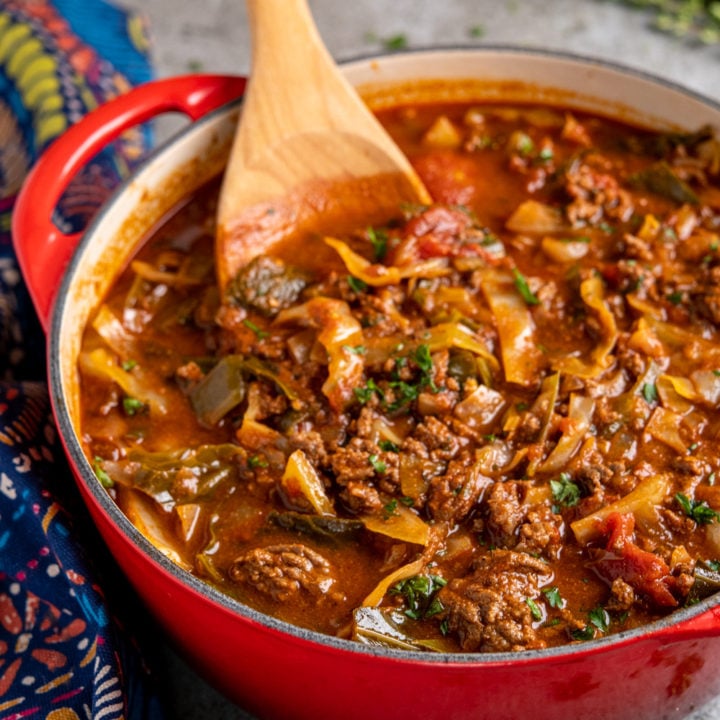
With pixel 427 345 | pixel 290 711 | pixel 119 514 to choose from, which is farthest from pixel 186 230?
pixel 290 711

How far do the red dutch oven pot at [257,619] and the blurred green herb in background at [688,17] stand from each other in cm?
197

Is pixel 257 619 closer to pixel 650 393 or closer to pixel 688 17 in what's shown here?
pixel 650 393

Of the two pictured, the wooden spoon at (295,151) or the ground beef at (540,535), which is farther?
the wooden spoon at (295,151)

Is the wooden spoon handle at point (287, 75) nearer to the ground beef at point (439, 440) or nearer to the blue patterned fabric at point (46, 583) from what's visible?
the blue patterned fabric at point (46, 583)

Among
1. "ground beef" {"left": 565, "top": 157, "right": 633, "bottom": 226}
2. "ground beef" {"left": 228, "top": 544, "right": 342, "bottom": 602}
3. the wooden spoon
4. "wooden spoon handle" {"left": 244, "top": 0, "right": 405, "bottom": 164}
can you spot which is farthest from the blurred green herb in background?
"ground beef" {"left": 228, "top": 544, "right": 342, "bottom": 602}

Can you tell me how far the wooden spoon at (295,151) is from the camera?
4.86m

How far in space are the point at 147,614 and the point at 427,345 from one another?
158 centimetres

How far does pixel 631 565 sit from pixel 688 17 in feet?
15.5

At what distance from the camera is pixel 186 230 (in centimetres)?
521

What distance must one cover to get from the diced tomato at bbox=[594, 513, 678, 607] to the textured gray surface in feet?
12.8

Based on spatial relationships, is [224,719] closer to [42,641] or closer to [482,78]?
[42,641]

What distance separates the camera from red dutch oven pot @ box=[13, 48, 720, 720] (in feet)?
10.2

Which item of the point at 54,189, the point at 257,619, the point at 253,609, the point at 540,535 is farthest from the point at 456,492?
the point at 54,189

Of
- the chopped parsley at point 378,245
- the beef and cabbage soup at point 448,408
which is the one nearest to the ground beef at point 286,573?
the beef and cabbage soup at point 448,408
